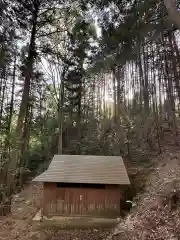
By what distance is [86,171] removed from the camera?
10781 mm

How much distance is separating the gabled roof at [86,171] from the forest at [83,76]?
1612 mm

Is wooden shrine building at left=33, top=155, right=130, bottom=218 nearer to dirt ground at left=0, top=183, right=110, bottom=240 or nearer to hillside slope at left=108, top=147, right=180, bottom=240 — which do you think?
dirt ground at left=0, top=183, right=110, bottom=240

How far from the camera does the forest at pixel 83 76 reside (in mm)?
7156

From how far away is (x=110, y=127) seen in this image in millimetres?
19906

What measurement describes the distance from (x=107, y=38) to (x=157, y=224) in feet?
19.4

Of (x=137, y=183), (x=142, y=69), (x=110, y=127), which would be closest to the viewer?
(x=137, y=183)

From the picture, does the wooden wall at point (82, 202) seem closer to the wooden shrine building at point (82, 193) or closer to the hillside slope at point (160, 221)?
the wooden shrine building at point (82, 193)

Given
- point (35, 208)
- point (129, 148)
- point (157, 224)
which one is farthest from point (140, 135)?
point (157, 224)

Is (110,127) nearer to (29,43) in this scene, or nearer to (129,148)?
(129,148)

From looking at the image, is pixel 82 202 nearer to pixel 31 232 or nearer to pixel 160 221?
pixel 31 232

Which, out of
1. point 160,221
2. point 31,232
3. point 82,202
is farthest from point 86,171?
point 160,221

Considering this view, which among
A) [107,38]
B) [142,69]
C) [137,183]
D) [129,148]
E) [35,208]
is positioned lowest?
[35,208]

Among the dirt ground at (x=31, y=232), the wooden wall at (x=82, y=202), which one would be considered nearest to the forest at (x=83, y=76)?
the dirt ground at (x=31, y=232)

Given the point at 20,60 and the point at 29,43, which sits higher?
the point at 29,43
